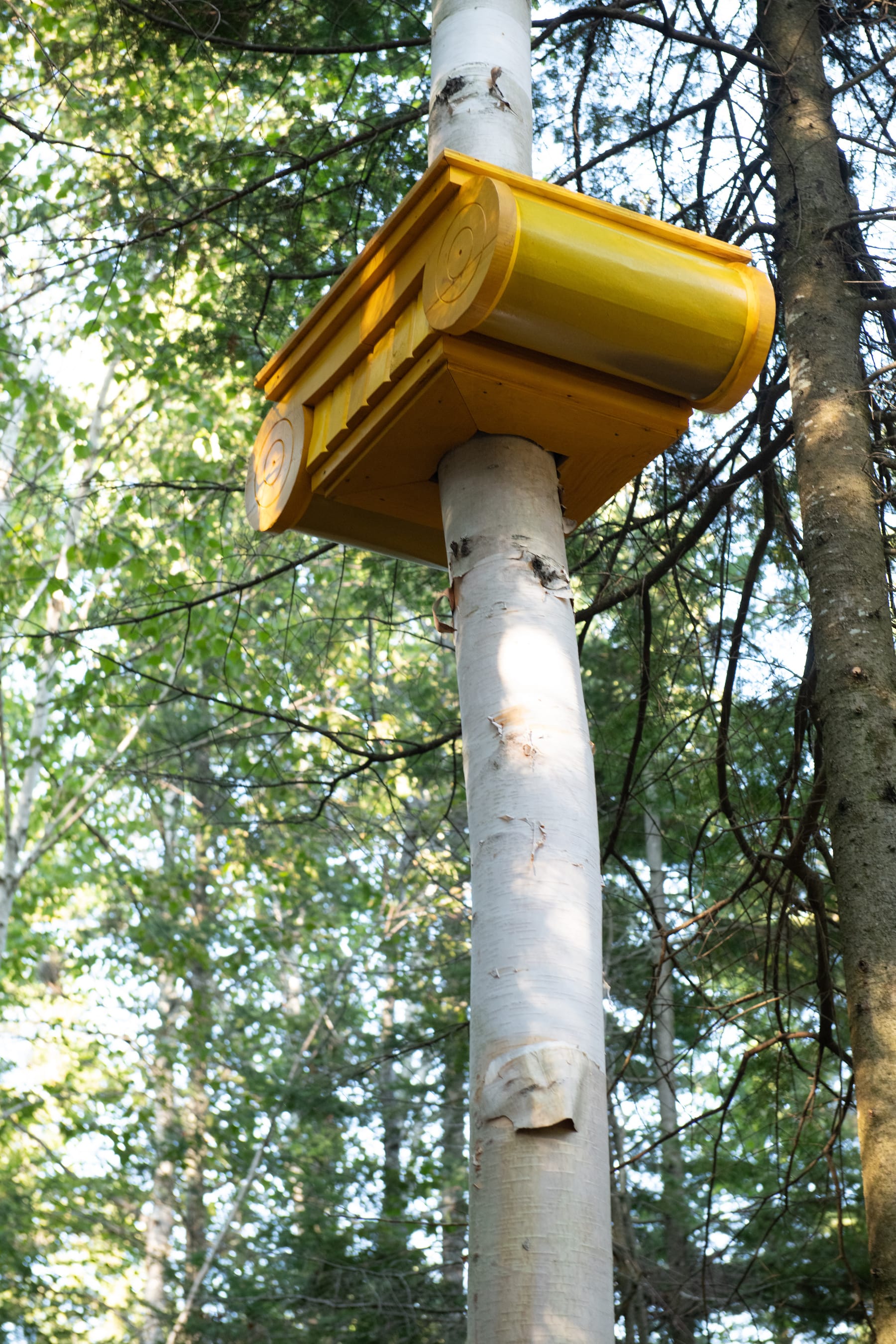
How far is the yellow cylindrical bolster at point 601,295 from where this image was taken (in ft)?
5.36

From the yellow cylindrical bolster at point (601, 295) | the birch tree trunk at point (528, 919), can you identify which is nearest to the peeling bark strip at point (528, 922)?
the birch tree trunk at point (528, 919)

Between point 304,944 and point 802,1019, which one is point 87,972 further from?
point 802,1019

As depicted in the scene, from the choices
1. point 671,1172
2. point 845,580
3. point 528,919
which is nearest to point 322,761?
point 671,1172

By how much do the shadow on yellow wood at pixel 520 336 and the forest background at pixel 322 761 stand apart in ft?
3.87

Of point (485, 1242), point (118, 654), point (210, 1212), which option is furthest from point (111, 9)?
point (210, 1212)

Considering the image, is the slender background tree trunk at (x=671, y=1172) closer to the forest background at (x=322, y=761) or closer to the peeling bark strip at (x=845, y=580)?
the forest background at (x=322, y=761)

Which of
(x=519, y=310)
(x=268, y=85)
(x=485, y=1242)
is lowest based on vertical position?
(x=485, y=1242)

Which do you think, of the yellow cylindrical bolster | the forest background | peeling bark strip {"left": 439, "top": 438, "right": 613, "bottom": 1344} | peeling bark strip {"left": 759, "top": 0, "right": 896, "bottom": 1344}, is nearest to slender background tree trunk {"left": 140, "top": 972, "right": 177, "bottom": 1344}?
the forest background

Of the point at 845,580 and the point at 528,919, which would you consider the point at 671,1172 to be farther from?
the point at 528,919

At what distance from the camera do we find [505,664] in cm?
161

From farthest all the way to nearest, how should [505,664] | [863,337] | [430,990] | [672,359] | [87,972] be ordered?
[87,972]
[430,990]
[863,337]
[672,359]
[505,664]

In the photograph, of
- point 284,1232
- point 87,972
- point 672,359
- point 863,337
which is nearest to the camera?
point 672,359

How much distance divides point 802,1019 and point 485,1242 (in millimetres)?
5019

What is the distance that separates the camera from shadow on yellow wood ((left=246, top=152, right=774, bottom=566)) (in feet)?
5.48
